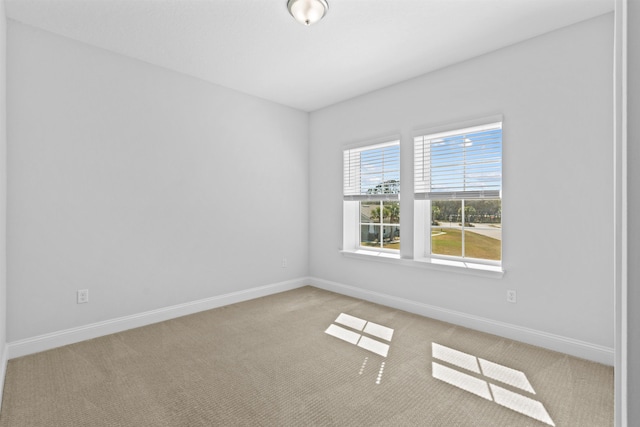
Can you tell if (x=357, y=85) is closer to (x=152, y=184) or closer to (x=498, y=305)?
(x=152, y=184)

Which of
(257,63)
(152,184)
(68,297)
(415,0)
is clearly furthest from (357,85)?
(68,297)

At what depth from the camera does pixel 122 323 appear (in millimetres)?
3102

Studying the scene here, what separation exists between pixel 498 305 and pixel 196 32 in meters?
3.67

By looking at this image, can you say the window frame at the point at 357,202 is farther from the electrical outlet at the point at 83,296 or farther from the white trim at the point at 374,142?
the electrical outlet at the point at 83,296

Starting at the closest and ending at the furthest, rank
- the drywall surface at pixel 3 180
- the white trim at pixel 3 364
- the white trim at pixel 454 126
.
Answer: the white trim at pixel 3 364 < the drywall surface at pixel 3 180 < the white trim at pixel 454 126

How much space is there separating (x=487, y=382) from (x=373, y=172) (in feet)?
8.70

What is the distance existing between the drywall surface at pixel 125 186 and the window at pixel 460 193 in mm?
2013

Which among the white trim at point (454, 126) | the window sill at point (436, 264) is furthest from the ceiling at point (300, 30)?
the window sill at point (436, 264)

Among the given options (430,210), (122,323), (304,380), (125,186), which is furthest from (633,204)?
(122,323)

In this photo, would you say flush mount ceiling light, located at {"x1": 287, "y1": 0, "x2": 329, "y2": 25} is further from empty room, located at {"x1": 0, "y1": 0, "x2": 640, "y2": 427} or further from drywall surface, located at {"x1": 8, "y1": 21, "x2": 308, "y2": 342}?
drywall surface, located at {"x1": 8, "y1": 21, "x2": 308, "y2": 342}

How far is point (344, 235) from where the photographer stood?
4.41m

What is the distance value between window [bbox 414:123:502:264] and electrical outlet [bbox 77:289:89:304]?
342 centimetres

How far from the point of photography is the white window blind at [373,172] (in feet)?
13.0

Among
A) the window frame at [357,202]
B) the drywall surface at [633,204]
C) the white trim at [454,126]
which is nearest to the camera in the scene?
the drywall surface at [633,204]
